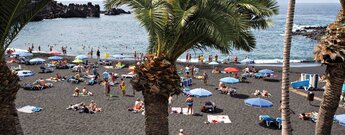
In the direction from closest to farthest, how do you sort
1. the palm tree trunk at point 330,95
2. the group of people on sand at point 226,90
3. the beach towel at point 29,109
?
the palm tree trunk at point 330,95 → the beach towel at point 29,109 → the group of people on sand at point 226,90

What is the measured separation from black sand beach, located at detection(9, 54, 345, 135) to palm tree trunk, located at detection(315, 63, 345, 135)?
7.68m

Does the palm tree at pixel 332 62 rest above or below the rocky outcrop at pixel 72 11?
below

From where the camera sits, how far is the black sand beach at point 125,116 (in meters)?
18.6

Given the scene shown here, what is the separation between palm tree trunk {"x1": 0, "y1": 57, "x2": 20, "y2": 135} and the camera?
8.09 m

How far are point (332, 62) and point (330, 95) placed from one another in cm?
100

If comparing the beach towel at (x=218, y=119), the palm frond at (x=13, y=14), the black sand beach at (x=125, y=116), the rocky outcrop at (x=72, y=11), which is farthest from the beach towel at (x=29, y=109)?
the rocky outcrop at (x=72, y=11)

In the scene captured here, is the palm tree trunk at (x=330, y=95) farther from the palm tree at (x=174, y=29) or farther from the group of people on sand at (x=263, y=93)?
the group of people on sand at (x=263, y=93)

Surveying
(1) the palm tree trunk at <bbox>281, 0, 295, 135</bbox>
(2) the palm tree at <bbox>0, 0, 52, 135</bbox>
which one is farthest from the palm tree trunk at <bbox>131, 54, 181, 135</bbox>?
(2) the palm tree at <bbox>0, 0, 52, 135</bbox>

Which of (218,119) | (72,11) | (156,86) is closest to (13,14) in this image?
(156,86)

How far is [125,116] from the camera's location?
20.9 meters

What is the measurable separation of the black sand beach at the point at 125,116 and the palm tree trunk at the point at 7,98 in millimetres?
8980

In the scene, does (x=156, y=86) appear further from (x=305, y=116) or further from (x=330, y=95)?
(x=305, y=116)

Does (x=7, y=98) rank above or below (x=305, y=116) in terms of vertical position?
above

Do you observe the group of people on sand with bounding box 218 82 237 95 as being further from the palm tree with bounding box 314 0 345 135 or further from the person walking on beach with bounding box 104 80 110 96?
the palm tree with bounding box 314 0 345 135
